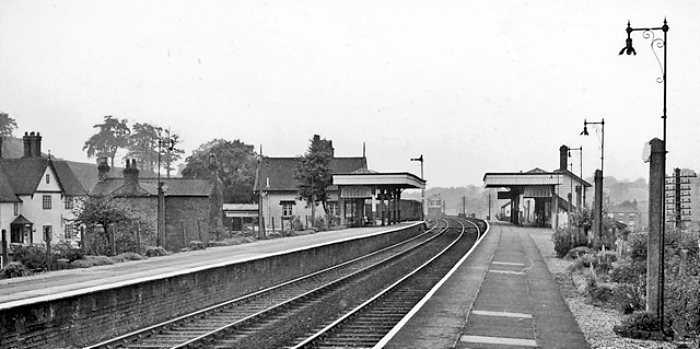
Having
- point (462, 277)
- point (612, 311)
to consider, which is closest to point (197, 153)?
point (462, 277)

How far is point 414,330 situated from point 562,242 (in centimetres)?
2012

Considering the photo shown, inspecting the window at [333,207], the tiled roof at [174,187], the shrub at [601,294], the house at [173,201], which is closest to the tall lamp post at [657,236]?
the shrub at [601,294]

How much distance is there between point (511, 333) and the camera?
1370cm

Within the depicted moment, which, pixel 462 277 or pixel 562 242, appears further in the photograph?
pixel 562 242

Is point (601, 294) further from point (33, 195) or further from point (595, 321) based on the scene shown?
point (33, 195)

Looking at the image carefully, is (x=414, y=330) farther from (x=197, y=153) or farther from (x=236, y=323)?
(x=197, y=153)

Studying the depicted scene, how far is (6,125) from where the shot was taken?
85.7 meters

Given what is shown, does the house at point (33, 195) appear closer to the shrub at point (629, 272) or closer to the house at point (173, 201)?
the house at point (173, 201)

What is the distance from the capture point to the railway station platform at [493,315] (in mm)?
12953

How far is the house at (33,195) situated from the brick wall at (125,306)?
112 feet

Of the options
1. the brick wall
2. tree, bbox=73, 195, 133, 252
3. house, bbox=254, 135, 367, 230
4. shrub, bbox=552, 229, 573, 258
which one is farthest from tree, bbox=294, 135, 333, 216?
the brick wall

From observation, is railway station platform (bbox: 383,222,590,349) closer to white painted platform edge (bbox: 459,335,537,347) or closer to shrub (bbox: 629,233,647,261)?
white painted platform edge (bbox: 459,335,537,347)

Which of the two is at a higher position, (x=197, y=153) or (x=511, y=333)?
(x=197, y=153)

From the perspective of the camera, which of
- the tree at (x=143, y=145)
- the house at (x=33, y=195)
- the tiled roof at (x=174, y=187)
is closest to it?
the house at (x=33, y=195)
